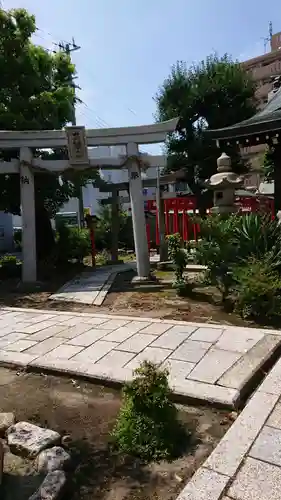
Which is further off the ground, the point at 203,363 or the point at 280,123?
the point at 280,123

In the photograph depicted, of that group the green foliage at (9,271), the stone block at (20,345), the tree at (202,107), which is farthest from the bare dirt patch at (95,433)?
the tree at (202,107)

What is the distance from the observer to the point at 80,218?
731 inches

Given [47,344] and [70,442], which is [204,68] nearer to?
[47,344]

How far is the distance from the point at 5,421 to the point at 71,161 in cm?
673

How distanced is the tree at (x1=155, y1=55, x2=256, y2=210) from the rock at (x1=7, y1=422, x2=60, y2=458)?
55.0 ft

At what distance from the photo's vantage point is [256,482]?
1.99m

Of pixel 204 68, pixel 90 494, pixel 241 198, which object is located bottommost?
pixel 90 494

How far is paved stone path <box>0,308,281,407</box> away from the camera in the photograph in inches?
127

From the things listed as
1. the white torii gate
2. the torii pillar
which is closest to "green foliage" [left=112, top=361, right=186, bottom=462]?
the white torii gate

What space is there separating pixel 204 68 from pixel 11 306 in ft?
57.2

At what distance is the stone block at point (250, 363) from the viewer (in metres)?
3.14

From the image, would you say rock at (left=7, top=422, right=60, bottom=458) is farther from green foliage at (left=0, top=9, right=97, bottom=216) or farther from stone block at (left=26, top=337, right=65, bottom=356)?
green foliage at (left=0, top=9, right=97, bottom=216)

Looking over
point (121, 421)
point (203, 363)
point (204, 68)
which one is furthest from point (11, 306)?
point (204, 68)

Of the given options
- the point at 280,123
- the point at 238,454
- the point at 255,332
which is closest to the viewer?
the point at 238,454
